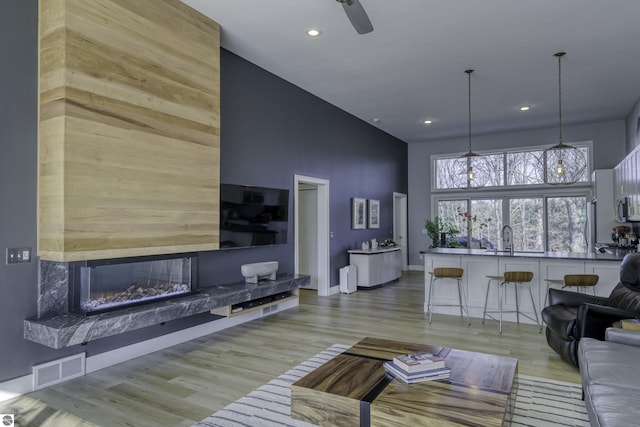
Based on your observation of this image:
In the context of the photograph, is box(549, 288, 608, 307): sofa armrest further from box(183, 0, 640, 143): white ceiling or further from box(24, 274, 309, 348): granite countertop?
box(24, 274, 309, 348): granite countertop

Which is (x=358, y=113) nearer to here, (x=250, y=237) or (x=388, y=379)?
(x=250, y=237)

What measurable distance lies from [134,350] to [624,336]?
4.11m

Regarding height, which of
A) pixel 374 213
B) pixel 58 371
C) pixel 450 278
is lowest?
pixel 58 371

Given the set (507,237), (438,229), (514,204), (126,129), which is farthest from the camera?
(438,229)

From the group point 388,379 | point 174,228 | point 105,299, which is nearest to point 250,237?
point 174,228

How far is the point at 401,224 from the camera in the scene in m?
10.5

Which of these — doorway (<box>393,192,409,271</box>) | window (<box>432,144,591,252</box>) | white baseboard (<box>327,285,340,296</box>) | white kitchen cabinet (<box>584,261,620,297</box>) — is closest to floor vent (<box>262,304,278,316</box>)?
white baseboard (<box>327,285,340,296</box>)

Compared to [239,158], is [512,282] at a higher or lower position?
lower

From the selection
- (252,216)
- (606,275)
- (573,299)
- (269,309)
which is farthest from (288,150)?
(606,275)

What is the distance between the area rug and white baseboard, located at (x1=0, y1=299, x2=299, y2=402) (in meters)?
1.50

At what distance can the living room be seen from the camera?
3051 mm

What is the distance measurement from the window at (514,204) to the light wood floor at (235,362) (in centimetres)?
431

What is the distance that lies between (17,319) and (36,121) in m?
1.56

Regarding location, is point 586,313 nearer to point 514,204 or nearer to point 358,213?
point 358,213
